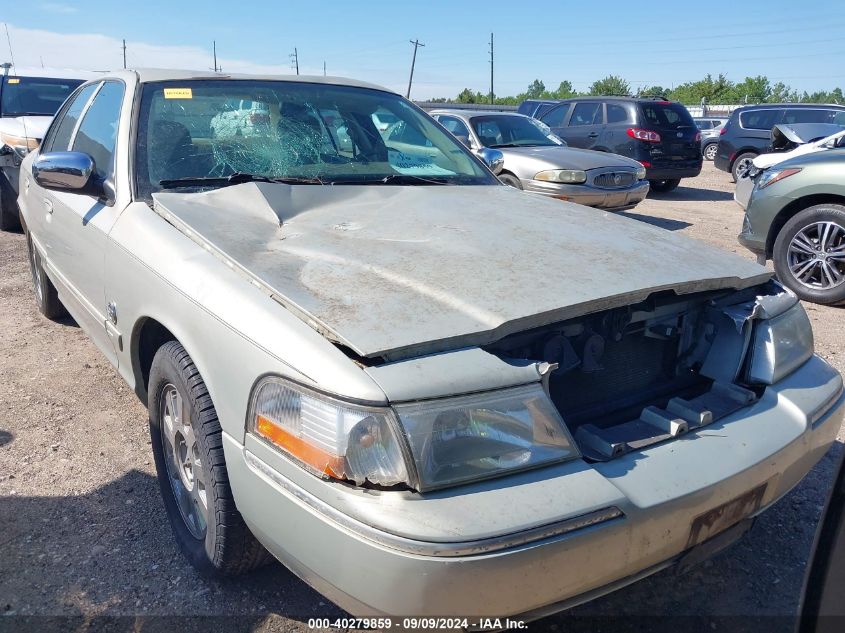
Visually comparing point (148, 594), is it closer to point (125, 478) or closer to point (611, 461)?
point (125, 478)

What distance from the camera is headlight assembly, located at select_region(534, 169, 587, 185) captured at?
29.0 feet

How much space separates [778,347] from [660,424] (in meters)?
0.62

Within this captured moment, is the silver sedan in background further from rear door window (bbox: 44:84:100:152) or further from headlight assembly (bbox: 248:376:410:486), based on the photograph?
headlight assembly (bbox: 248:376:410:486)

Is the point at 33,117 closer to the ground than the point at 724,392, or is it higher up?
higher up

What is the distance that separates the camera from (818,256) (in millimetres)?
5801

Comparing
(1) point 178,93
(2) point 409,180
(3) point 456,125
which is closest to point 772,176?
(2) point 409,180

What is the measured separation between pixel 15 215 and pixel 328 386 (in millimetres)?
8010

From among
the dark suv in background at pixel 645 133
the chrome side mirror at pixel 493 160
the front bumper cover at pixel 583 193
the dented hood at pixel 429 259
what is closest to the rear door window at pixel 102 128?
the dented hood at pixel 429 259

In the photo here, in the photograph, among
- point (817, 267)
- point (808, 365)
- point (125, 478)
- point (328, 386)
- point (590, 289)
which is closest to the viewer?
point (328, 386)

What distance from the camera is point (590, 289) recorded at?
2084mm

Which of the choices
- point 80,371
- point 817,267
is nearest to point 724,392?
point 80,371

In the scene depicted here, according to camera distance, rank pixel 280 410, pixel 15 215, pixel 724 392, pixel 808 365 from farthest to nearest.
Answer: pixel 15 215, pixel 808 365, pixel 724 392, pixel 280 410

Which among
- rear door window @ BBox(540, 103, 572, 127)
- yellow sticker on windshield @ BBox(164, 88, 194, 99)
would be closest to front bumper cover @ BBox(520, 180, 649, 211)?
rear door window @ BBox(540, 103, 572, 127)

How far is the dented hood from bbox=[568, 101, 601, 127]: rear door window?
1070 centimetres
